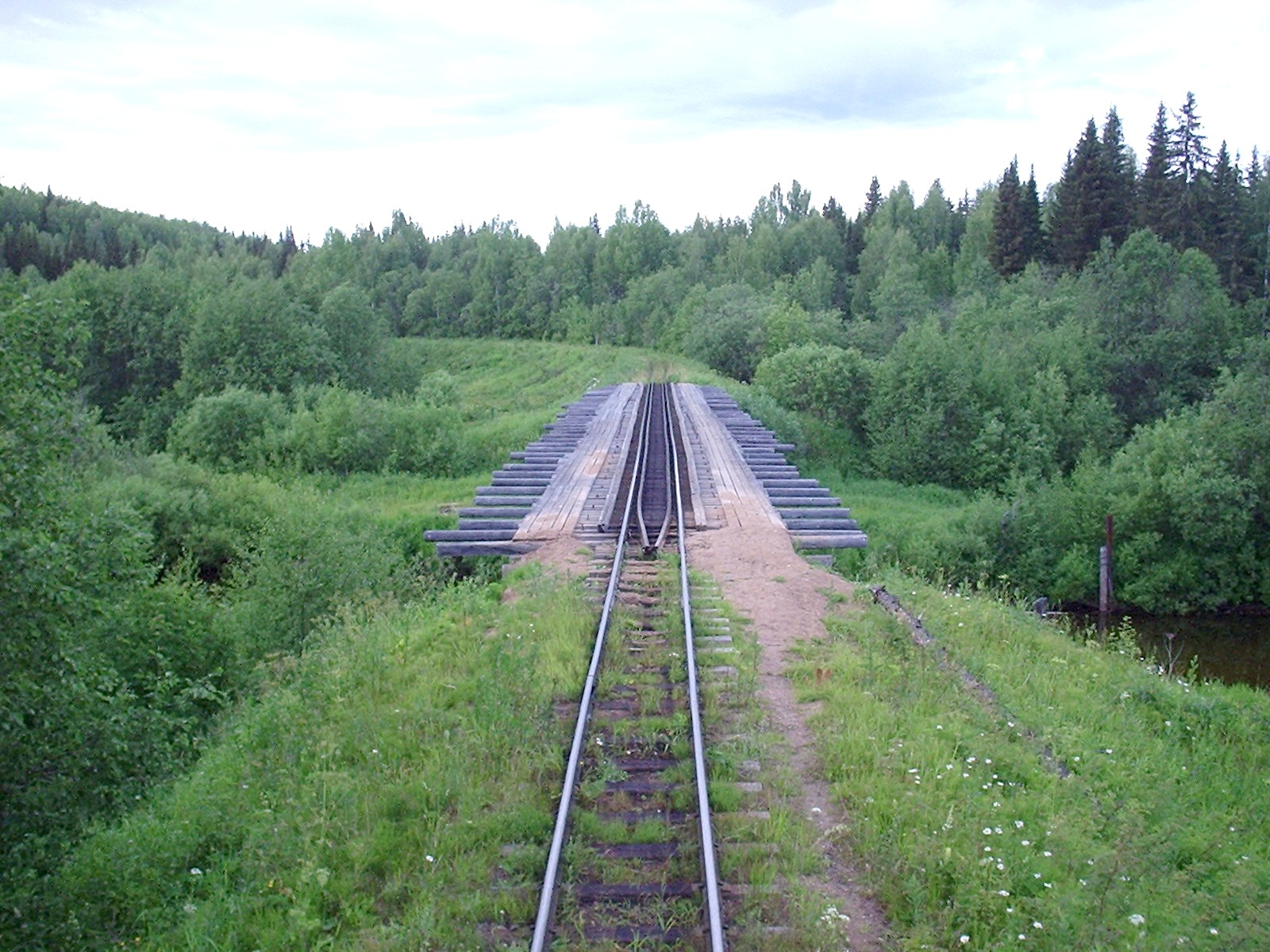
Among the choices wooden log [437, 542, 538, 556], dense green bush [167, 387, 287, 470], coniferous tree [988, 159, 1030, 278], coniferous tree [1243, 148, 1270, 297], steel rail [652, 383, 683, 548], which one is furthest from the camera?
coniferous tree [988, 159, 1030, 278]

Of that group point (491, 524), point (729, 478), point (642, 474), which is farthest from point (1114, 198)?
point (491, 524)

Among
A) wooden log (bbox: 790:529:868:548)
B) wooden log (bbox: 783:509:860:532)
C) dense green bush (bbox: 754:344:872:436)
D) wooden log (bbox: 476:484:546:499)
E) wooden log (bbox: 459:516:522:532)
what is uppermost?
dense green bush (bbox: 754:344:872:436)

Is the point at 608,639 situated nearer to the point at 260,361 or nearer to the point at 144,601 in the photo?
the point at 144,601

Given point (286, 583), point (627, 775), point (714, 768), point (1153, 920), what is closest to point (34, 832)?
point (627, 775)

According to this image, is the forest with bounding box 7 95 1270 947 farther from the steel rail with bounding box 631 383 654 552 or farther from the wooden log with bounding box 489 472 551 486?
the steel rail with bounding box 631 383 654 552

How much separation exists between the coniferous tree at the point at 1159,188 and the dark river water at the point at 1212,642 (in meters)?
30.3

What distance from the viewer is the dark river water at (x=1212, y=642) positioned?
65.8ft

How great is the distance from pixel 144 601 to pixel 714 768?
882 cm

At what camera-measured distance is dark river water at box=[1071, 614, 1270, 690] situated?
20062 mm

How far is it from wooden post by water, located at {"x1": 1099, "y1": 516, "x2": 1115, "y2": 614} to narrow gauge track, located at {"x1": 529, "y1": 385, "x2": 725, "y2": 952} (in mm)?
17456

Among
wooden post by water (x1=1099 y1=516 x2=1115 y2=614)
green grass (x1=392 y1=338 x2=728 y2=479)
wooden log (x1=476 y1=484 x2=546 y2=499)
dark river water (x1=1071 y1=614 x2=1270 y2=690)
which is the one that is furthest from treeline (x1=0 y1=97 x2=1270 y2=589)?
wooden log (x1=476 y1=484 x2=546 y2=499)

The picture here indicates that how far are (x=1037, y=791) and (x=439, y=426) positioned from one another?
2261cm

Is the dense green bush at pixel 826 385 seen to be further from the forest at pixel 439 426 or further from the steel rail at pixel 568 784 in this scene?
the steel rail at pixel 568 784

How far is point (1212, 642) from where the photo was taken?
22250 millimetres
